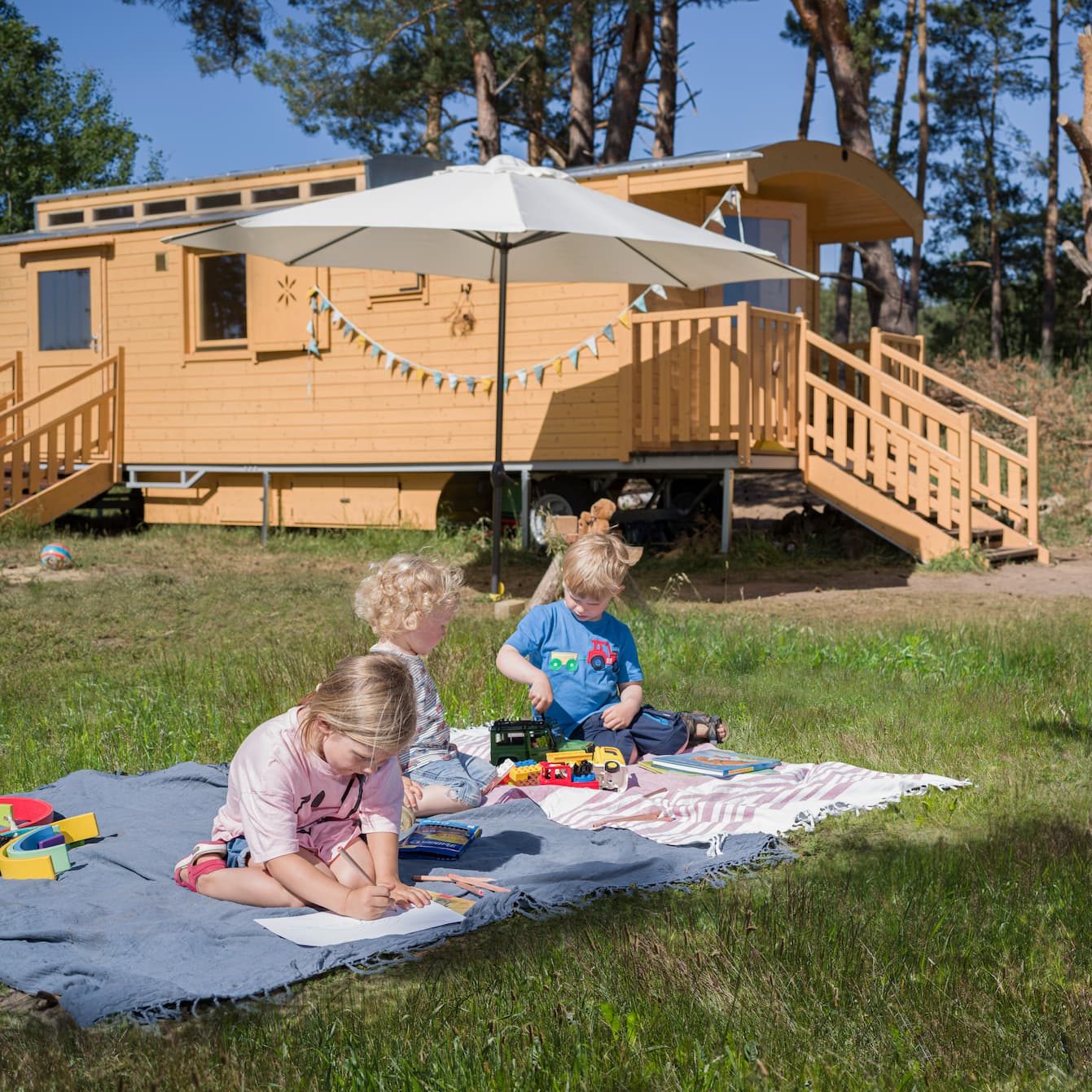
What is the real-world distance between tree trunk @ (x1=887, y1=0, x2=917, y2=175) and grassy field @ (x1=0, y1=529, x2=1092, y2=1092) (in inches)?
905

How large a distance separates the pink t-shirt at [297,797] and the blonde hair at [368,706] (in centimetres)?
11

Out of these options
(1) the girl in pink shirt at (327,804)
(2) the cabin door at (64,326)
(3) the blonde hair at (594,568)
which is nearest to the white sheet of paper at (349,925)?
(1) the girl in pink shirt at (327,804)

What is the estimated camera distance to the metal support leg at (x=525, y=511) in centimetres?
1291

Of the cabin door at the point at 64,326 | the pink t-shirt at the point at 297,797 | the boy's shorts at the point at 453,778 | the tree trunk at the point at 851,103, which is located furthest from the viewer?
the tree trunk at the point at 851,103

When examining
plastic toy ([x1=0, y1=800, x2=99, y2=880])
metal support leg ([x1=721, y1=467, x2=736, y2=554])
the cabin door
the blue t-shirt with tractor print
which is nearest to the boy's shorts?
the blue t-shirt with tractor print

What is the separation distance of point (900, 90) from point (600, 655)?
26858mm

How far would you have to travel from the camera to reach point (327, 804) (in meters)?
3.57

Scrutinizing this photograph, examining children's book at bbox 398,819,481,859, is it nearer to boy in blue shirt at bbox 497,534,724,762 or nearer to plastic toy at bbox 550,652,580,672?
boy in blue shirt at bbox 497,534,724,762

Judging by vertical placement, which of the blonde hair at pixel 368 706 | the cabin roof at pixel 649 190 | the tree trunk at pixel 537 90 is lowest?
the blonde hair at pixel 368 706

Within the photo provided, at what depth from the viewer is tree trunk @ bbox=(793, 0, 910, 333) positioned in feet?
57.0

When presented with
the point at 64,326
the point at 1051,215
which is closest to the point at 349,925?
the point at 64,326

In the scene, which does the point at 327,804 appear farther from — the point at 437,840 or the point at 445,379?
the point at 445,379

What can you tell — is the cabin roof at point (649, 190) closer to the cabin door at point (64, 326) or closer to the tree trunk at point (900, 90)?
the cabin door at point (64, 326)

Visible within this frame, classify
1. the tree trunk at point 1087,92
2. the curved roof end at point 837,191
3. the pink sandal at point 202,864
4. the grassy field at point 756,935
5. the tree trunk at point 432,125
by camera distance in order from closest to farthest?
the grassy field at point 756,935 → the pink sandal at point 202,864 → the curved roof end at point 837,191 → the tree trunk at point 1087,92 → the tree trunk at point 432,125
